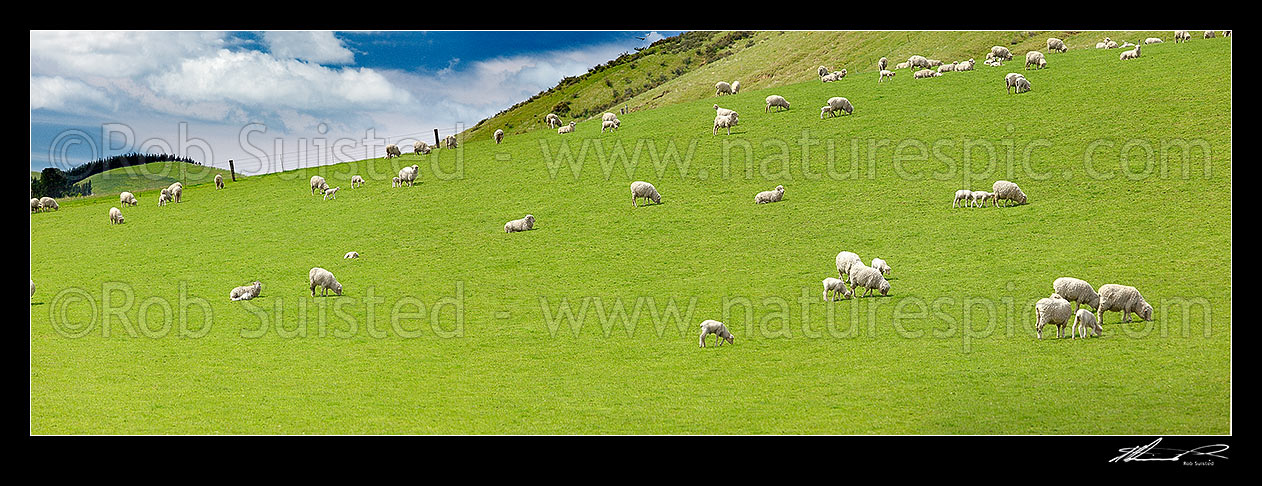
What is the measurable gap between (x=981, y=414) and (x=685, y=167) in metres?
23.0

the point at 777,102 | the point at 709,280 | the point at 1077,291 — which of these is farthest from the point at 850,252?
the point at 777,102

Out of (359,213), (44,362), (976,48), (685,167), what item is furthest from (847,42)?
(44,362)

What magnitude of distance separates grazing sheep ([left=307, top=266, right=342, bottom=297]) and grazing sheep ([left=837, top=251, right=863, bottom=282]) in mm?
14435

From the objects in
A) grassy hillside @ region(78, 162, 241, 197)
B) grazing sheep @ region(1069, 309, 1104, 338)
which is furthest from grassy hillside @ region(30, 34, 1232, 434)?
grassy hillside @ region(78, 162, 241, 197)

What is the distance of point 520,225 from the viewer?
109ft

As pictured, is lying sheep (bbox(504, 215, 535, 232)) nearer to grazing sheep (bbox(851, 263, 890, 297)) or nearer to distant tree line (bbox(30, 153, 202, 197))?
grazing sheep (bbox(851, 263, 890, 297))

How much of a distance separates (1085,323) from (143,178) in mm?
46892

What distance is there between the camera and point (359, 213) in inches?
1490

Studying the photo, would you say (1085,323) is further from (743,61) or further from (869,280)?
(743,61)

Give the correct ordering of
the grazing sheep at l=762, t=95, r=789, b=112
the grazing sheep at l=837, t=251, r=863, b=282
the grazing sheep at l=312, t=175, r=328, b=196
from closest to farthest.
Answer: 1. the grazing sheep at l=837, t=251, r=863, b=282
2. the grazing sheep at l=312, t=175, r=328, b=196
3. the grazing sheep at l=762, t=95, r=789, b=112

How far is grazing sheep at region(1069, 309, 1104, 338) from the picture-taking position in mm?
19672

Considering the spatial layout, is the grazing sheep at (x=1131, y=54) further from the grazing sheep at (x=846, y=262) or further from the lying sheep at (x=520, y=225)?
the lying sheep at (x=520, y=225)

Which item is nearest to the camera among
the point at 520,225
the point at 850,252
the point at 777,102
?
the point at 850,252
